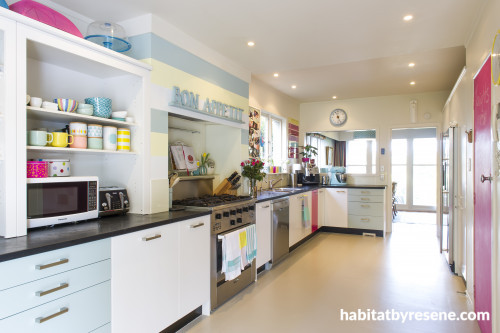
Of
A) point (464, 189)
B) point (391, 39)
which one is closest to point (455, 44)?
point (391, 39)

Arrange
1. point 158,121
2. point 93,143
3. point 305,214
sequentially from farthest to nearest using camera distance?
point 305,214, point 158,121, point 93,143

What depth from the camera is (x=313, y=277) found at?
358 cm

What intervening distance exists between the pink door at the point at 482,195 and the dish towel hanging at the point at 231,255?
1.90 meters

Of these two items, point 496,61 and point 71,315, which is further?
point 496,61

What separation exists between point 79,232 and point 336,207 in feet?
16.1

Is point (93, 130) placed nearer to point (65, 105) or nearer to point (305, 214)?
point (65, 105)

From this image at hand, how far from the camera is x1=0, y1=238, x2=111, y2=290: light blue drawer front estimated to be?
4.49 feet

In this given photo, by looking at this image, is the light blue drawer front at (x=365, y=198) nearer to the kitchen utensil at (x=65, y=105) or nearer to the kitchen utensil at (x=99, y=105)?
the kitchen utensil at (x=99, y=105)

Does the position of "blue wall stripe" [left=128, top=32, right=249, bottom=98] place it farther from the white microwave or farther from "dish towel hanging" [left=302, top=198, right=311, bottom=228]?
"dish towel hanging" [left=302, top=198, right=311, bottom=228]

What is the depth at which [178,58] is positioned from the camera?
9.32 feet

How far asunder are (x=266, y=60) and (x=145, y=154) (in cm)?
190

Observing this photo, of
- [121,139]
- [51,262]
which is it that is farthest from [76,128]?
[51,262]

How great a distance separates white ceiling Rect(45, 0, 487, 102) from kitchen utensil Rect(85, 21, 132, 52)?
13 cm

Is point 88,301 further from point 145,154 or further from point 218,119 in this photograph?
point 218,119
